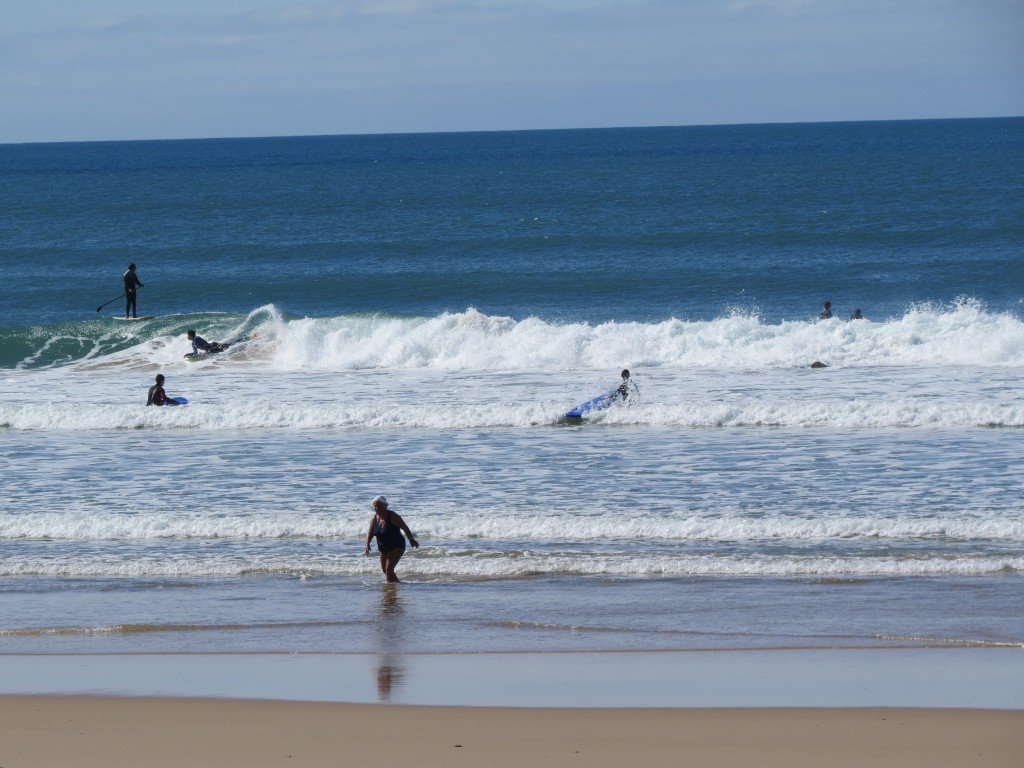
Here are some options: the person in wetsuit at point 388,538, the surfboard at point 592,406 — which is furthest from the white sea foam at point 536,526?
the surfboard at point 592,406

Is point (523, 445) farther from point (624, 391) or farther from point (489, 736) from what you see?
point (489, 736)

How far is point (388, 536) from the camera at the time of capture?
13.3 m

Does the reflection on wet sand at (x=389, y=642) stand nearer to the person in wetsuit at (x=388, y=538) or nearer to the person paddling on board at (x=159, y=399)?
the person in wetsuit at (x=388, y=538)

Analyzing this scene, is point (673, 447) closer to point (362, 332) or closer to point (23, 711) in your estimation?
point (23, 711)

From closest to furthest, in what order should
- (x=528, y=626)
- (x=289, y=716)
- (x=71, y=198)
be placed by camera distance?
(x=289, y=716) → (x=528, y=626) → (x=71, y=198)

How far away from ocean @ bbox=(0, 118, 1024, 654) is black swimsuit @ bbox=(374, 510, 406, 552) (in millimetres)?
436

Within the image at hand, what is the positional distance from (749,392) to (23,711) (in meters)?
16.6

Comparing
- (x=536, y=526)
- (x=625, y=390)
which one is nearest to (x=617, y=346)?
(x=625, y=390)

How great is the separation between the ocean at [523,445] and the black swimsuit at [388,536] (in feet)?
1.43

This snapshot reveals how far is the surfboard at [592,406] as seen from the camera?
2177cm

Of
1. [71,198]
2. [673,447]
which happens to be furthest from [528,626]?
[71,198]

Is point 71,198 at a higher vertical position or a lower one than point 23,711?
higher

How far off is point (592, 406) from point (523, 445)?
2402mm

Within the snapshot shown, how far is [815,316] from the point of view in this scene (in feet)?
112
